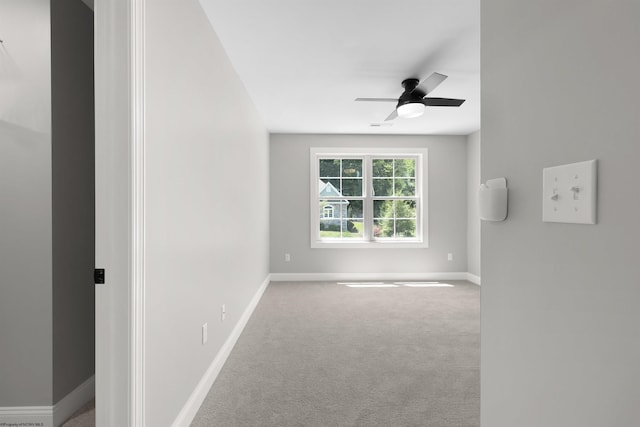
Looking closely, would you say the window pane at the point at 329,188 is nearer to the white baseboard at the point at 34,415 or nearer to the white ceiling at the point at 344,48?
the white ceiling at the point at 344,48

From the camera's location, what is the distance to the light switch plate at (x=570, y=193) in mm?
641

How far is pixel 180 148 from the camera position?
201cm

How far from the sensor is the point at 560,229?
734 mm

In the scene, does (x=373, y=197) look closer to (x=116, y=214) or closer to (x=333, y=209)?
(x=333, y=209)

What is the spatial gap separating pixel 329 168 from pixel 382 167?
93 centimetres

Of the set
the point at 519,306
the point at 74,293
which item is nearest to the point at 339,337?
the point at 74,293

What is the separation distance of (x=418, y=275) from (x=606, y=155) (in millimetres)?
6075

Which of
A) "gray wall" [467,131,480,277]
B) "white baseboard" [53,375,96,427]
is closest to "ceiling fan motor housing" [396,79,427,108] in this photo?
"gray wall" [467,131,480,277]

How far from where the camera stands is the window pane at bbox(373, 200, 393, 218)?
21.5ft

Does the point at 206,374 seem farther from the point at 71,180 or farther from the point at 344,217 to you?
the point at 344,217

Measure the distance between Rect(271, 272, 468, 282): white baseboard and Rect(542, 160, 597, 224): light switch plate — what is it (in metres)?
5.68

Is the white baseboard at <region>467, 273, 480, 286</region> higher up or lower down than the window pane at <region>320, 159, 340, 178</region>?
lower down

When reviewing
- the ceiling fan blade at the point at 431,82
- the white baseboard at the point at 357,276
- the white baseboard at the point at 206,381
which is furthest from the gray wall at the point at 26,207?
the white baseboard at the point at 357,276

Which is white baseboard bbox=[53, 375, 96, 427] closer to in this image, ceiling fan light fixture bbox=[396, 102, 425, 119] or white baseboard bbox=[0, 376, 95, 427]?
white baseboard bbox=[0, 376, 95, 427]
